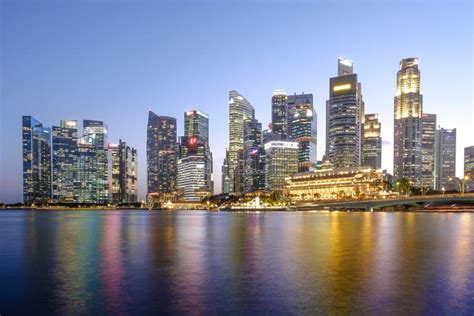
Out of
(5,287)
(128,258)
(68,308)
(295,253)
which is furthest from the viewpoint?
(295,253)

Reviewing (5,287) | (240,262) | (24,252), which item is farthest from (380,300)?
(24,252)

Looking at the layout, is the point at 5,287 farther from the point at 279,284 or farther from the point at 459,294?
the point at 459,294

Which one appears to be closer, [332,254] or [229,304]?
[229,304]

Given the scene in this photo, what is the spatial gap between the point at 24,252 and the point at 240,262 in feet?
82.9

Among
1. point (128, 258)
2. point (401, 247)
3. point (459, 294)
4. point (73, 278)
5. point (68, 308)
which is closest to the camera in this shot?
point (68, 308)

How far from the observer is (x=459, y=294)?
2467 cm

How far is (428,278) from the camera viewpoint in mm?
29359

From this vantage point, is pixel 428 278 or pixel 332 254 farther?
pixel 332 254

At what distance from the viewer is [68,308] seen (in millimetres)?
22250

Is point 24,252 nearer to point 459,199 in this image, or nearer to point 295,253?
point 295,253

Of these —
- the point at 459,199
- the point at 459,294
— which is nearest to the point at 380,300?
the point at 459,294

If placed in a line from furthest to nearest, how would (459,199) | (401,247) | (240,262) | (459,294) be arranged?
(459,199) < (401,247) < (240,262) < (459,294)

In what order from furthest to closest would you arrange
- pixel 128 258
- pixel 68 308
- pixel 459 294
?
pixel 128 258
pixel 459 294
pixel 68 308

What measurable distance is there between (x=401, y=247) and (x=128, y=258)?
30857 millimetres
